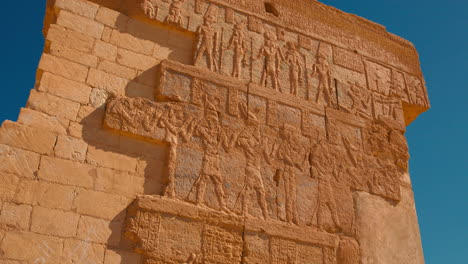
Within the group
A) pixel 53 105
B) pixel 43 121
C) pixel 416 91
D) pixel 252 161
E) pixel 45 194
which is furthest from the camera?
pixel 416 91

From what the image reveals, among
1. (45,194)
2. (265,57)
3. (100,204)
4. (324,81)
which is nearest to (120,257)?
(100,204)

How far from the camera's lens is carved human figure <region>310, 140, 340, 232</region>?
526cm

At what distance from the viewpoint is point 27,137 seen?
4273 millimetres

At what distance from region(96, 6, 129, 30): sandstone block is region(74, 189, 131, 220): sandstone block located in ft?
6.19

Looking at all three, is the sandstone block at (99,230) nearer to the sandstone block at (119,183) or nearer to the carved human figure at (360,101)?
the sandstone block at (119,183)

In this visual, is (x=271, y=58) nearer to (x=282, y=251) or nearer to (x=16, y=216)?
(x=282, y=251)

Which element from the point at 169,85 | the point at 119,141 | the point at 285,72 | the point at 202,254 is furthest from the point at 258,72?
the point at 202,254

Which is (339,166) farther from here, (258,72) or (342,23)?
(342,23)

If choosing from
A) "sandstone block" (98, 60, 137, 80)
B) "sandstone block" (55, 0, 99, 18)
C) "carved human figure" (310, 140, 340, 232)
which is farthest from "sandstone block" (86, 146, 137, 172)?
"carved human figure" (310, 140, 340, 232)

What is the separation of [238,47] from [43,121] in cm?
237

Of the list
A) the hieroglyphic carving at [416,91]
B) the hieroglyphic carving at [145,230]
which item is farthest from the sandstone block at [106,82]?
the hieroglyphic carving at [416,91]

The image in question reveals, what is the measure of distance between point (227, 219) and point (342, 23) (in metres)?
3.51

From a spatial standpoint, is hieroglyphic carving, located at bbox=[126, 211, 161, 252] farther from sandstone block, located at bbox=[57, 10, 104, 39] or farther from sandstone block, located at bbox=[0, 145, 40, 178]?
sandstone block, located at bbox=[57, 10, 104, 39]

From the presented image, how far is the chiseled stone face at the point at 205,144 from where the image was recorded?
4.25 metres
